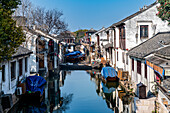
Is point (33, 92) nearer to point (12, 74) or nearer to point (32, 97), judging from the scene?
point (32, 97)

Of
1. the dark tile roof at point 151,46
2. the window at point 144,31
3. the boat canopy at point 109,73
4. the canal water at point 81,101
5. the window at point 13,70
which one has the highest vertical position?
the window at point 144,31

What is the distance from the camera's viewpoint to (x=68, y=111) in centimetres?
1501

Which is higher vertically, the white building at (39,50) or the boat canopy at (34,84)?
the white building at (39,50)

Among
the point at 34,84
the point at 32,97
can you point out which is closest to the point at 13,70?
the point at 34,84

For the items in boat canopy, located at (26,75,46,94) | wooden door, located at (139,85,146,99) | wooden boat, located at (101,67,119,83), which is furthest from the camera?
wooden boat, located at (101,67,119,83)

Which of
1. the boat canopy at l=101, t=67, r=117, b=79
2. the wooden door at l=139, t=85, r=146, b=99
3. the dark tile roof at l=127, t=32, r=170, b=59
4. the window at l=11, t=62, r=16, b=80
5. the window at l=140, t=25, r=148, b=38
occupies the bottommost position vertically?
the wooden door at l=139, t=85, r=146, b=99

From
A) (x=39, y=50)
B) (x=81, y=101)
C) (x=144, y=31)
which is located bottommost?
(x=81, y=101)

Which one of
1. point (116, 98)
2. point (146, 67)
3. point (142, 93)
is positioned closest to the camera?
point (142, 93)

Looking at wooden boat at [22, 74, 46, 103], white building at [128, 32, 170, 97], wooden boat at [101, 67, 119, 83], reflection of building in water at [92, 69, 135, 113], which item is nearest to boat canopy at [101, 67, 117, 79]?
wooden boat at [101, 67, 119, 83]

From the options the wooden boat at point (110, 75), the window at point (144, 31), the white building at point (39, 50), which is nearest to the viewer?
the window at point (144, 31)

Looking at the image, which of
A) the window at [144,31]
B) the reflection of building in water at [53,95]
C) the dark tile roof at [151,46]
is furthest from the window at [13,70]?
the window at [144,31]

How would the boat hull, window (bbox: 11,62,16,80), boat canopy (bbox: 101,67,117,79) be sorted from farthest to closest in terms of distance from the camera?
boat canopy (bbox: 101,67,117,79) → the boat hull → window (bbox: 11,62,16,80)

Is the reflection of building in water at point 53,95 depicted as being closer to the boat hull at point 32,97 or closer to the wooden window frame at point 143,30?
the boat hull at point 32,97

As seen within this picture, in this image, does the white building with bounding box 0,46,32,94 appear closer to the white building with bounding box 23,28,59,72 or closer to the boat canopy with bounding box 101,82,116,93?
the white building with bounding box 23,28,59,72
